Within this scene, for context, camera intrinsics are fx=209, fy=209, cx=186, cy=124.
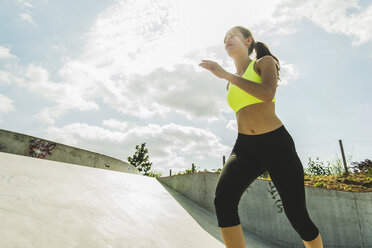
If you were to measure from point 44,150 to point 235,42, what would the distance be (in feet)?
24.8

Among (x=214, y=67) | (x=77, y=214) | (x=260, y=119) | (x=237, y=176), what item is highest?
(x=214, y=67)

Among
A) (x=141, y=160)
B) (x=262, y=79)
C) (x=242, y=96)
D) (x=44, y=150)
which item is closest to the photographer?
(x=262, y=79)

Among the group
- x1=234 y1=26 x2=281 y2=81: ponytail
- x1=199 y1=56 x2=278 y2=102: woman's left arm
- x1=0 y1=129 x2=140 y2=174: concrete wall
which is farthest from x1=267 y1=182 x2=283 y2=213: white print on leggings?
x1=0 y1=129 x2=140 y2=174: concrete wall

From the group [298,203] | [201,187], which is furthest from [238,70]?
[201,187]

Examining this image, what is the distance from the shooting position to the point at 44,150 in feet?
23.3

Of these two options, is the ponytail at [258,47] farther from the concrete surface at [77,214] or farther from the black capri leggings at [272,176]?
the concrete surface at [77,214]

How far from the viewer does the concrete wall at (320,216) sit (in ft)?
15.1

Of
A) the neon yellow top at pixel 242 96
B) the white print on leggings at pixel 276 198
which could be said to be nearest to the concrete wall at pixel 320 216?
the white print on leggings at pixel 276 198

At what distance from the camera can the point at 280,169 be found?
1474mm

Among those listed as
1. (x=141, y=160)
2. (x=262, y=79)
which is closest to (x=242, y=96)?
(x=262, y=79)

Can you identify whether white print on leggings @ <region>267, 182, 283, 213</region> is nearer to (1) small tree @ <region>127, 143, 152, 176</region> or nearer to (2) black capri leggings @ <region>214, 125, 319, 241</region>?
(2) black capri leggings @ <region>214, 125, 319, 241</region>

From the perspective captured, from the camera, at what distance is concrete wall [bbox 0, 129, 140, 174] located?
6225 millimetres

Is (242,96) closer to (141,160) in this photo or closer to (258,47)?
(258,47)

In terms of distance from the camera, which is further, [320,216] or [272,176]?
[320,216]
